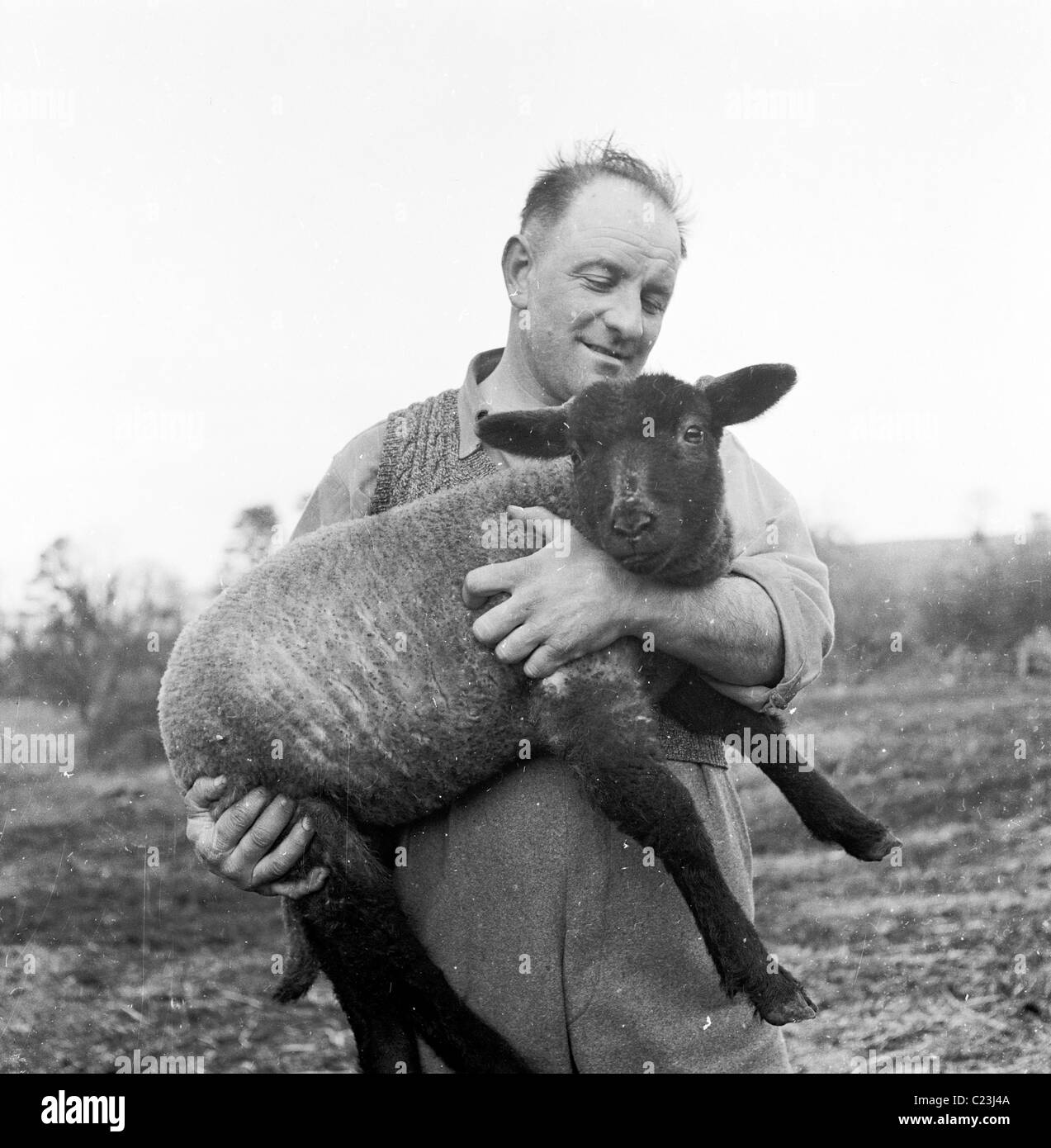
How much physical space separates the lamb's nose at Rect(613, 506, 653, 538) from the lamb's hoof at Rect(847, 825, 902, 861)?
31.8 inches

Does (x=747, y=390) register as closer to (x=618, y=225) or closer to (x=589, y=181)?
(x=618, y=225)

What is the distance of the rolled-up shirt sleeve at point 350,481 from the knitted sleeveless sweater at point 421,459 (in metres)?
0.02

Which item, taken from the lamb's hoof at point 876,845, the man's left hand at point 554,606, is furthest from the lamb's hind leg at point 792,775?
the man's left hand at point 554,606

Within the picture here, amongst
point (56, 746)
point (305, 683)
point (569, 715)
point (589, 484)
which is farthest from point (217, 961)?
point (589, 484)

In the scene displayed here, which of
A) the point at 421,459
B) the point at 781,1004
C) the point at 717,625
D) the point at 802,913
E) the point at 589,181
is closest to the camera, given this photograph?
the point at 781,1004

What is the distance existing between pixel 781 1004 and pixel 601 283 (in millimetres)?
1423

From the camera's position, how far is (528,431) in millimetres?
2006

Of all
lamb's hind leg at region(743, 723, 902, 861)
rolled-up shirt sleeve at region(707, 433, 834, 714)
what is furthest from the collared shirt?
lamb's hind leg at region(743, 723, 902, 861)

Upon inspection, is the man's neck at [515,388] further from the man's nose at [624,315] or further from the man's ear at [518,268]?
the man's nose at [624,315]

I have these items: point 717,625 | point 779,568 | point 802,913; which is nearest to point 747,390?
point 779,568

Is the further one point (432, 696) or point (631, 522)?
point (432, 696)

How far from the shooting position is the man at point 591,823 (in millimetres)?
1911
